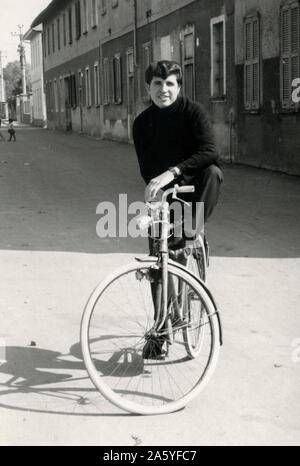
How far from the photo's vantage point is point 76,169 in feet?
63.6

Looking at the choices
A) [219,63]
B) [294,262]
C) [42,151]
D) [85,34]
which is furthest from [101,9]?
[294,262]

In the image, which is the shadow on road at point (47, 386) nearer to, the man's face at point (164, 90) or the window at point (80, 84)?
the man's face at point (164, 90)

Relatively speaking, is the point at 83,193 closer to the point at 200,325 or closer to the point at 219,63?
the point at 219,63

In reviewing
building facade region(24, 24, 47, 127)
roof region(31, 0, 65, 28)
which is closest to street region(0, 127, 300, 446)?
roof region(31, 0, 65, 28)

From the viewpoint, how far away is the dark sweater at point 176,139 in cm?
446

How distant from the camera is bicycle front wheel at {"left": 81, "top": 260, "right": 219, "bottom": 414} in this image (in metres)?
4.04

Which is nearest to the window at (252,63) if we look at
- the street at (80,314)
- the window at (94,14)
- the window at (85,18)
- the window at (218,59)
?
the window at (218,59)

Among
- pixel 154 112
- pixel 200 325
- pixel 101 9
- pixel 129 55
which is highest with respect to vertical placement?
pixel 101 9

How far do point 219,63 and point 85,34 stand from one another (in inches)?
835

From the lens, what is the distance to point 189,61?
22.0 meters

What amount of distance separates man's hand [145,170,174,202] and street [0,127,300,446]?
108 cm

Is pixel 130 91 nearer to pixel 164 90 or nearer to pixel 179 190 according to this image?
pixel 164 90

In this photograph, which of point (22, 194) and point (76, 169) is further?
point (76, 169)

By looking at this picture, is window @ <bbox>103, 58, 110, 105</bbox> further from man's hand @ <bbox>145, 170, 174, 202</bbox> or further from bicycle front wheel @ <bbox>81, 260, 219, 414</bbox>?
man's hand @ <bbox>145, 170, 174, 202</bbox>
